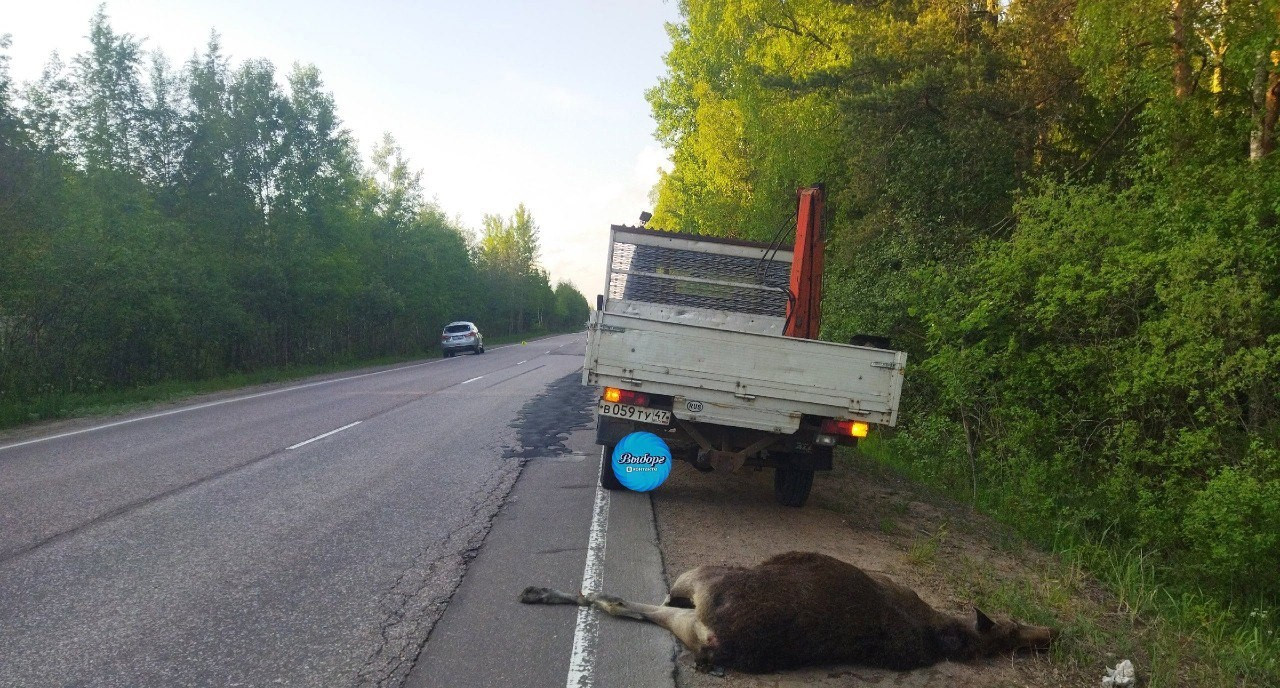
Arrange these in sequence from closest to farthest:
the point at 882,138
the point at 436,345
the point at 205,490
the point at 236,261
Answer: the point at 205,490, the point at 882,138, the point at 236,261, the point at 436,345

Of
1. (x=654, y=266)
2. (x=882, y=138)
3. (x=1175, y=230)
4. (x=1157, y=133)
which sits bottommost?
(x=654, y=266)

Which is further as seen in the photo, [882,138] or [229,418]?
[882,138]

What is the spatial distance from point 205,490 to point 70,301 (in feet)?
40.8

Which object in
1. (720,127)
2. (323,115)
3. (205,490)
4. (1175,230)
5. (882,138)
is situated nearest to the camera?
(205,490)

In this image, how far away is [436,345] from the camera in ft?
166

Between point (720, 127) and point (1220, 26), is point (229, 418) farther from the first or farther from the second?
point (720, 127)

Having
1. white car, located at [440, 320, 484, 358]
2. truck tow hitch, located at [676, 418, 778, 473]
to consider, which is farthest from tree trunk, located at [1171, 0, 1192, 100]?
white car, located at [440, 320, 484, 358]

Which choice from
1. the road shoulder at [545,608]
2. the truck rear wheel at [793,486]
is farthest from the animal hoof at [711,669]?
the truck rear wheel at [793,486]

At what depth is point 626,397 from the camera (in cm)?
694

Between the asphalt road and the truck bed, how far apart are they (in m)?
1.23

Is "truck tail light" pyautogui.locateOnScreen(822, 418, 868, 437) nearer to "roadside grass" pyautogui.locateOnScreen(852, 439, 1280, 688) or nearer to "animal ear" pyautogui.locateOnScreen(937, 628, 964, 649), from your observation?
"roadside grass" pyautogui.locateOnScreen(852, 439, 1280, 688)

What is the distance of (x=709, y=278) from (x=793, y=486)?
3202 millimetres

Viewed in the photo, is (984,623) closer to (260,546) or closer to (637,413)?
(637,413)

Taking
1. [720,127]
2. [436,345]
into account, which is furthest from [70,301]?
[436,345]
